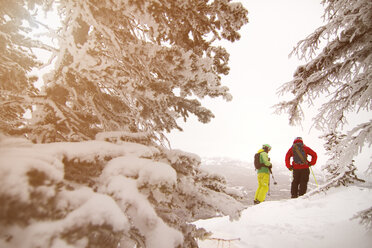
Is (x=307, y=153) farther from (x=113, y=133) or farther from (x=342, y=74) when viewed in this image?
(x=113, y=133)

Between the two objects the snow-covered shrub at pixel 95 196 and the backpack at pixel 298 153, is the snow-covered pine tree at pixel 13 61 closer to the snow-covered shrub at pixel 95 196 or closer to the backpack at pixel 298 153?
the snow-covered shrub at pixel 95 196

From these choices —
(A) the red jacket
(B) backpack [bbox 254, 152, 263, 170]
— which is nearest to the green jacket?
(B) backpack [bbox 254, 152, 263, 170]

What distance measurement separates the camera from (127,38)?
2662 millimetres

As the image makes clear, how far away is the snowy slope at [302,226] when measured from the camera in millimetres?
3535

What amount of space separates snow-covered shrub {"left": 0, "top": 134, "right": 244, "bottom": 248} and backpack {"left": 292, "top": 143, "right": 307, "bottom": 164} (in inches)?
237

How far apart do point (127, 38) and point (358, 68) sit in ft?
13.6

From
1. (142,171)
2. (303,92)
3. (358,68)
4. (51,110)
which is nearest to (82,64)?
(51,110)

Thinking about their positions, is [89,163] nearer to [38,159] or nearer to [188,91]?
[38,159]

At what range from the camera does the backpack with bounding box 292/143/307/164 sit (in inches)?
258

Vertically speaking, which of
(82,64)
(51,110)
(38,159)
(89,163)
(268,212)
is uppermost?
(268,212)

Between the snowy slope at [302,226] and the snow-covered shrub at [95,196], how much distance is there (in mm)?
2420

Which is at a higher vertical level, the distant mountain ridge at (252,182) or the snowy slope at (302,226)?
the distant mountain ridge at (252,182)

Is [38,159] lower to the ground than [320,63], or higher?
lower

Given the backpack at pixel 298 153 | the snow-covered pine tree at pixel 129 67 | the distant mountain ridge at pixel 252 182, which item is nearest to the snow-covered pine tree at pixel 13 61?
the snow-covered pine tree at pixel 129 67
